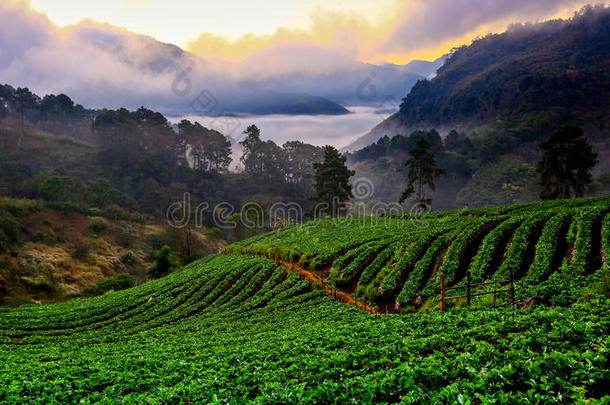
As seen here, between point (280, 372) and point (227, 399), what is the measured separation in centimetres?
221

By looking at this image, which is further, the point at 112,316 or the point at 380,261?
the point at 112,316

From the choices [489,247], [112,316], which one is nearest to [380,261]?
[489,247]

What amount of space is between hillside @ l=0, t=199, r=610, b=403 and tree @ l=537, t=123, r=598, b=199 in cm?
3516

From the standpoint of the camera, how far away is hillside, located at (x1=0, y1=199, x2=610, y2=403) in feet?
26.7

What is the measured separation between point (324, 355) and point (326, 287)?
56.5ft

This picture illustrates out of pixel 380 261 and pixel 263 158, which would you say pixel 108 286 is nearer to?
pixel 380 261

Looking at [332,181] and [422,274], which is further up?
[332,181]

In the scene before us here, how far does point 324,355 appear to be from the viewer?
41.0ft

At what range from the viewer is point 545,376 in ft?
25.4

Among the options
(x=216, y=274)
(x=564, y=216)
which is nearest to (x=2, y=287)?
(x=216, y=274)

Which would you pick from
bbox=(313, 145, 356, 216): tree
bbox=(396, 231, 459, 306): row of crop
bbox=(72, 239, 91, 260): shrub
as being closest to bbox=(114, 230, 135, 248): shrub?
bbox=(72, 239, 91, 260): shrub

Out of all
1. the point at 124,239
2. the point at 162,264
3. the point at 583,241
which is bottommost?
the point at 162,264

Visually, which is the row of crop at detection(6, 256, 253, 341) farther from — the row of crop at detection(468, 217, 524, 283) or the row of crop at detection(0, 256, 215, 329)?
the row of crop at detection(468, 217, 524, 283)

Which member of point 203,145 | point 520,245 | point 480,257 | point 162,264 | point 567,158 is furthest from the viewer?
point 203,145
